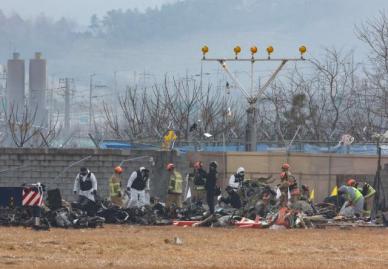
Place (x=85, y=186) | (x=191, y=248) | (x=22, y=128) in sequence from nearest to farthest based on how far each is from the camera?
(x=191, y=248) → (x=85, y=186) → (x=22, y=128)

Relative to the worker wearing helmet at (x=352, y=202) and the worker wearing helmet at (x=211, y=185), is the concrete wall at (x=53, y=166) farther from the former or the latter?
the worker wearing helmet at (x=352, y=202)

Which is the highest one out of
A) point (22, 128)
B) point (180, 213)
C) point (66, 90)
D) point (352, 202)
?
point (66, 90)

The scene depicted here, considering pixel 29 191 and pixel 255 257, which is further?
pixel 29 191

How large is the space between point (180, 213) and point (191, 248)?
9.83 metres

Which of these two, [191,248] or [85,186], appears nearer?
[191,248]

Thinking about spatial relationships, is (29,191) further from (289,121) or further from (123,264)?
(289,121)

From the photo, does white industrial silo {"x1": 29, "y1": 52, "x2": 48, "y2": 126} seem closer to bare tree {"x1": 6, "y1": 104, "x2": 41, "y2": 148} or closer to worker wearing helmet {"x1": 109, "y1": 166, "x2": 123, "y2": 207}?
bare tree {"x1": 6, "y1": 104, "x2": 41, "y2": 148}

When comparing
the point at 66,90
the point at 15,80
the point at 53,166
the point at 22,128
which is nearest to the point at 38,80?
the point at 15,80

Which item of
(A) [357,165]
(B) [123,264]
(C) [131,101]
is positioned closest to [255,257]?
(B) [123,264]

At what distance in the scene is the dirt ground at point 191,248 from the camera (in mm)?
19156

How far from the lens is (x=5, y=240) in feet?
76.8

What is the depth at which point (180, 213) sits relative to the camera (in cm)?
3222

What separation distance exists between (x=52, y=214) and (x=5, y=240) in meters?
4.94

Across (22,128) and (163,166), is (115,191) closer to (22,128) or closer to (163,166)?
(163,166)
